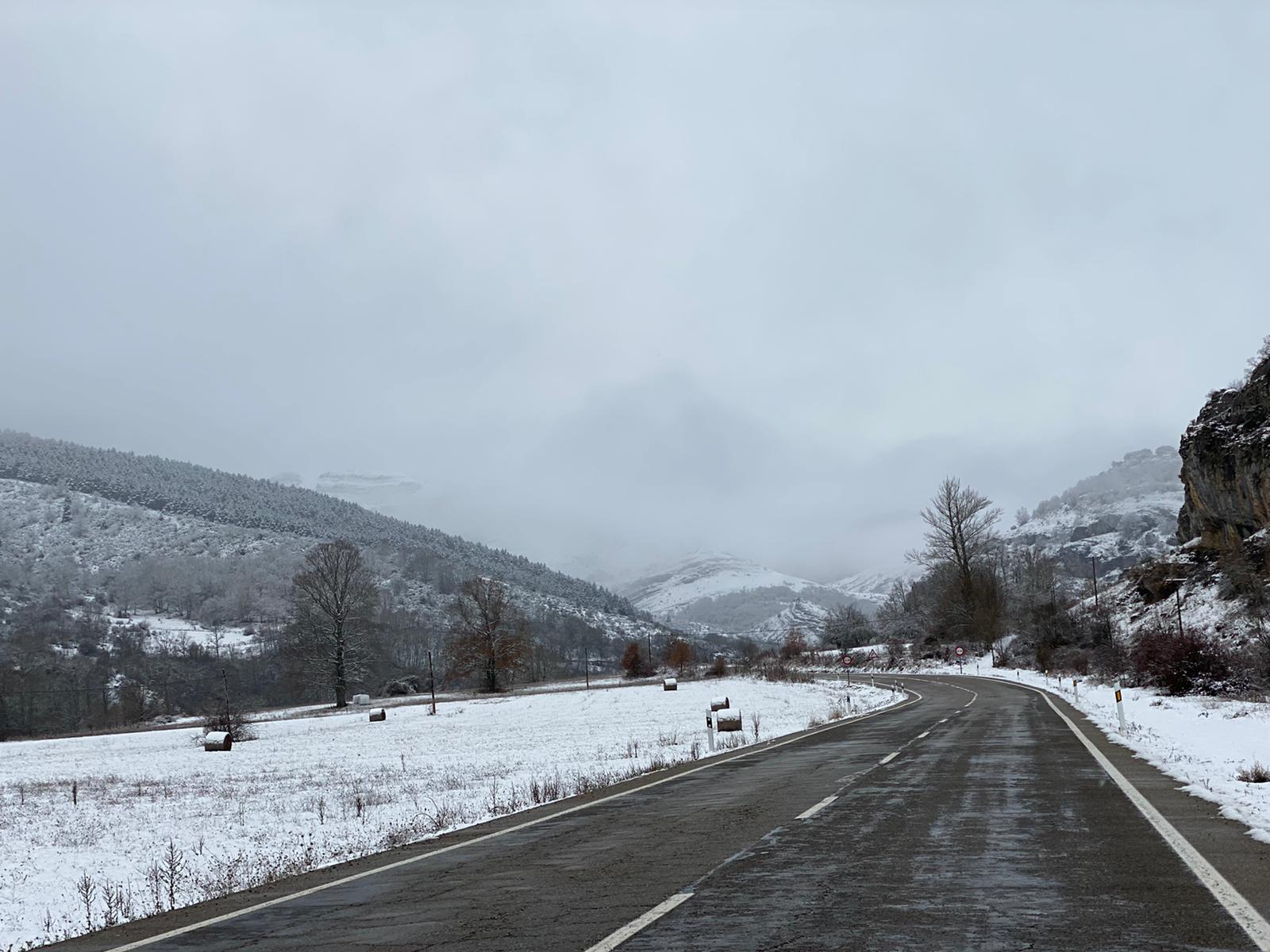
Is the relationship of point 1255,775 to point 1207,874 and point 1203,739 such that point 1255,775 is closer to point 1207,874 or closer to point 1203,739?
point 1207,874

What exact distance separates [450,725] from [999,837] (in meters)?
39.2

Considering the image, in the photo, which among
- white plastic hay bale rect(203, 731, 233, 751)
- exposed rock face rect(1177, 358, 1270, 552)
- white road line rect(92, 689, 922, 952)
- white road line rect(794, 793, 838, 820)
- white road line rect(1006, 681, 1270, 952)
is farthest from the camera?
exposed rock face rect(1177, 358, 1270, 552)

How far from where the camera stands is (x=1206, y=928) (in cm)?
556

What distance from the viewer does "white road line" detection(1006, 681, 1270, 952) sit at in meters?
5.50

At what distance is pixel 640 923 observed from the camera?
20.8 ft

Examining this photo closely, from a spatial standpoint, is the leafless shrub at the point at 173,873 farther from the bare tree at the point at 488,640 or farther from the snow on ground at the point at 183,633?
the snow on ground at the point at 183,633

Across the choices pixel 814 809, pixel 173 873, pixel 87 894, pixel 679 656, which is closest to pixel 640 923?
pixel 814 809

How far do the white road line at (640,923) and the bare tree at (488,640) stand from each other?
77951mm

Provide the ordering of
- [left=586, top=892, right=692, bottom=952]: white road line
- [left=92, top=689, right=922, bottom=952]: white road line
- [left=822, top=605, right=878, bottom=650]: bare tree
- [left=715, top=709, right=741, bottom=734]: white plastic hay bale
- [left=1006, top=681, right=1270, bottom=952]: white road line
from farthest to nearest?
[left=822, top=605, right=878, bottom=650]: bare tree
[left=715, top=709, right=741, bottom=734]: white plastic hay bale
[left=92, top=689, right=922, bottom=952]: white road line
[left=586, top=892, right=692, bottom=952]: white road line
[left=1006, top=681, right=1270, bottom=952]: white road line

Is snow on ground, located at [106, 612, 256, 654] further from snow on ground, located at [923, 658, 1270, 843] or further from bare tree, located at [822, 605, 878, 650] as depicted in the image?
snow on ground, located at [923, 658, 1270, 843]

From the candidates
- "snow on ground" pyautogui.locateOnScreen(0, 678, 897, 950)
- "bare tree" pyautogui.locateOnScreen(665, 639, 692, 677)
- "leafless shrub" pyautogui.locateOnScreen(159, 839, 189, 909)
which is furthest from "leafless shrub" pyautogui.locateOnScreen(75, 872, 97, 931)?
"bare tree" pyautogui.locateOnScreen(665, 639, 692, 677)

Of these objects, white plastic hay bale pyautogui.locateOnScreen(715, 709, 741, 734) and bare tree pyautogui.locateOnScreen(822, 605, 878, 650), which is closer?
white plastic hay bale pyautogui.locateOnScreen(715, 709, 741, 734)

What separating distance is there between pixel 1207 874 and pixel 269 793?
1889 cm

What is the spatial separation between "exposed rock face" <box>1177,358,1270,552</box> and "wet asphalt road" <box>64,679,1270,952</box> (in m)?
46.7
